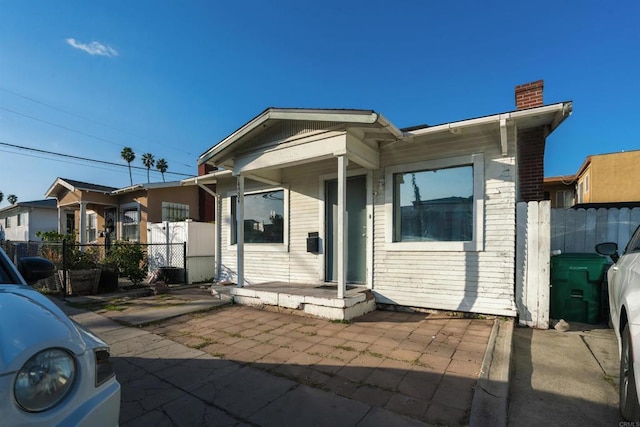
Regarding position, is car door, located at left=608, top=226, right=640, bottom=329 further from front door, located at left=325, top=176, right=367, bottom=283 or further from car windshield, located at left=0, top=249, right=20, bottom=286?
car windshield, located at left=0, top=249, right=20, bottom=286

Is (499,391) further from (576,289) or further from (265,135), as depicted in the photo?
(265,135)

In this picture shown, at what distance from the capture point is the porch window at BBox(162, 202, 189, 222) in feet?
39.9

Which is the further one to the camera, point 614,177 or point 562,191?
point 562,191

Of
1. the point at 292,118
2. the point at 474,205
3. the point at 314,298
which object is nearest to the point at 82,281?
the point at 314,298

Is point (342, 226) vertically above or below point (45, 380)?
above

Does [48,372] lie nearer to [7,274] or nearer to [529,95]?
[7,274]

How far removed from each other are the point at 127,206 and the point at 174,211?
1936mm

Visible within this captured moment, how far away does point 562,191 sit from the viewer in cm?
1792

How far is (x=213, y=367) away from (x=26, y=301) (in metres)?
2.29

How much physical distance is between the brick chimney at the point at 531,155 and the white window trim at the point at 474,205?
84cm

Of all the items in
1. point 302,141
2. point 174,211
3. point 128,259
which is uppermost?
point 302,141

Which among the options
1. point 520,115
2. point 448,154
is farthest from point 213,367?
point 520,115

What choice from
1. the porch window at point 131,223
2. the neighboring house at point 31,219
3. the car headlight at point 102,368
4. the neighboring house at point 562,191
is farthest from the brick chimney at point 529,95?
the neighboring house at point 31,219

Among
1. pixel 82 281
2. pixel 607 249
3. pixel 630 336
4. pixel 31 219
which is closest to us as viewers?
pixel 630 336
